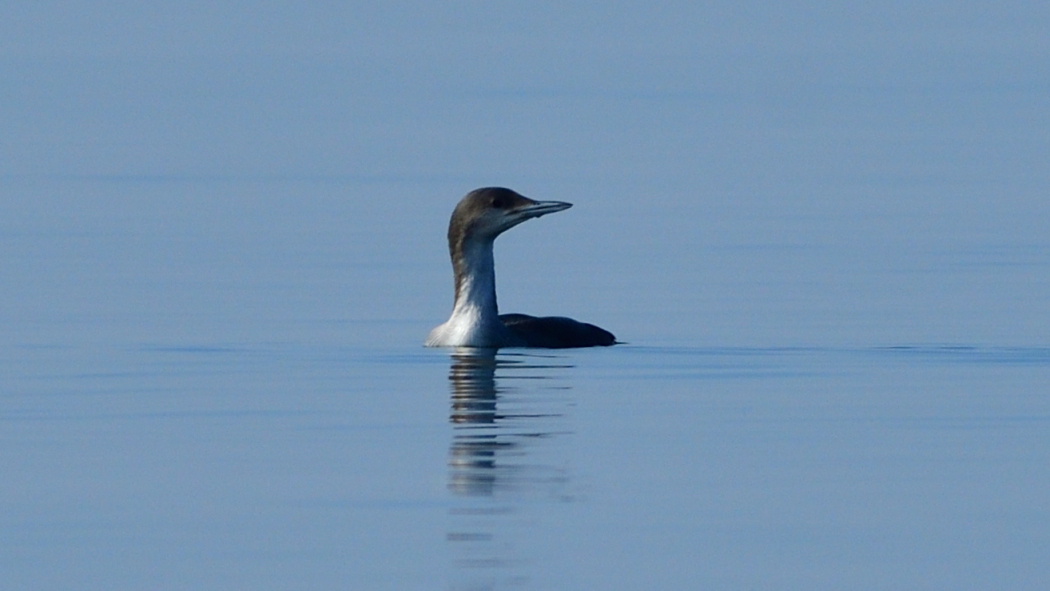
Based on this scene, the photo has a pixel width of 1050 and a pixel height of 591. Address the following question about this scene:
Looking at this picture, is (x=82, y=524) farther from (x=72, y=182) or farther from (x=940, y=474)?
(x=72, y=182)

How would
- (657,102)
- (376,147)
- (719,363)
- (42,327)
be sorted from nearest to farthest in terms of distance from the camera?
1. (719,363)
2. (42,327)
3. (376,147)
4. (657,102)

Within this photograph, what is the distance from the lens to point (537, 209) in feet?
67.1

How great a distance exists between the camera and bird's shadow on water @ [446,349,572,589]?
12.0m

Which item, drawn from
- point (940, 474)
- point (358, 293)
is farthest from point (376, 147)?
point (940, 474)

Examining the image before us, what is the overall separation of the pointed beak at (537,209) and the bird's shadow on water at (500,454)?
115 centimetres

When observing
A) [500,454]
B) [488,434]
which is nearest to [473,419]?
[488,434]

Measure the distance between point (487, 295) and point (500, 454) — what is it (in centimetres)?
581

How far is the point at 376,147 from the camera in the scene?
2219 inches

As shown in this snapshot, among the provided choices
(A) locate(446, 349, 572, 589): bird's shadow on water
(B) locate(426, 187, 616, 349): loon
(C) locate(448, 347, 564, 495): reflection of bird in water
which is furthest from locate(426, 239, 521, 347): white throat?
(C) locate(448, 347, 564, 495): reflection of bird in water

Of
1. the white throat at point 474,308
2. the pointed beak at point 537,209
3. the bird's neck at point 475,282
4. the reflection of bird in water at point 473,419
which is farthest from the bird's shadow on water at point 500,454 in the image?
the pointed beak at point 537,209

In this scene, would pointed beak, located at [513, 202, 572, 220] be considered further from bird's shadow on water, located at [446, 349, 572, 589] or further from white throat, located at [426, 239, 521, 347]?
bird's shadow on water, located at [446, 349, 572, 589]

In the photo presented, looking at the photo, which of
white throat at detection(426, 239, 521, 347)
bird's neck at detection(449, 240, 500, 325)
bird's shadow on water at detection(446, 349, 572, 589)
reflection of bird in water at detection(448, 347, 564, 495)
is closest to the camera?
bird's shadow on water at detection(446, 349, 572, 589)

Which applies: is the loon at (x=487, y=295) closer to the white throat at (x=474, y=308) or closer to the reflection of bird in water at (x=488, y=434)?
the white throat at (x=474, y=308)

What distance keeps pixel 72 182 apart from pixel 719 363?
24.0 meters
